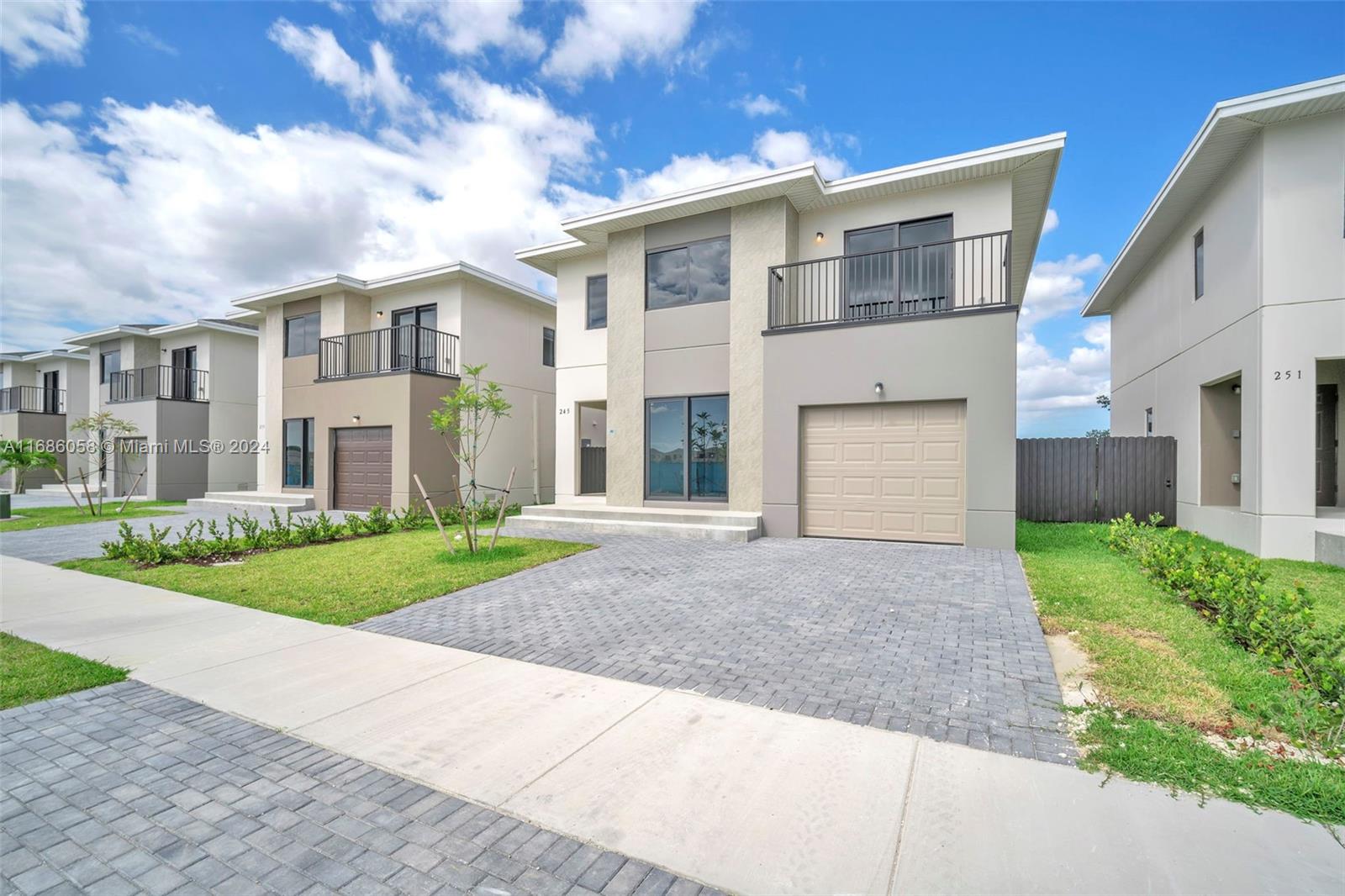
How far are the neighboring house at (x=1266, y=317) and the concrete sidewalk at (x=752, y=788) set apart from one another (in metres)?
9.02

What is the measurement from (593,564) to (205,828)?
236 inches

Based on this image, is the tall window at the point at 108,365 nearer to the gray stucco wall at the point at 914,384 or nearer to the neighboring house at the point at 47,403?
the neighboring house at the point at 47,403

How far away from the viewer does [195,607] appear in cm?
616

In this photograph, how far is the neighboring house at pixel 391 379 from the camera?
617 inches

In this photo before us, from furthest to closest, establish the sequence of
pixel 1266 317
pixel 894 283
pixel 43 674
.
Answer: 1. pixel 894 283
2. pixel 1266 317
3. pixel 43 674

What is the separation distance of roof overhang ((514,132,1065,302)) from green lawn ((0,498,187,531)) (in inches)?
565

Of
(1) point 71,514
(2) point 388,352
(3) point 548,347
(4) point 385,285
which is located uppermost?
(4) point 385,285

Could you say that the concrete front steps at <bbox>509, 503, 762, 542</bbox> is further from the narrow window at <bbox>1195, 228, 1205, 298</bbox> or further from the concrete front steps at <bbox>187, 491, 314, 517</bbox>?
the narrow window at <bbox>1195, 228, 1205, 298</bbox>

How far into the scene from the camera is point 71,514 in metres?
16.3

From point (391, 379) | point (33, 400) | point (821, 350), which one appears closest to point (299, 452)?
point (391, 379)

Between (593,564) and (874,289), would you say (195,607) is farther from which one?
(874,289)

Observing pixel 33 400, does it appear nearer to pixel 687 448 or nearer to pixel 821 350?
pixel 687 448

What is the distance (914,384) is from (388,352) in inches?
554

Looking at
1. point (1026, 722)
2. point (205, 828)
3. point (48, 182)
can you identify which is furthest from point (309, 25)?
point (1026, 722)
